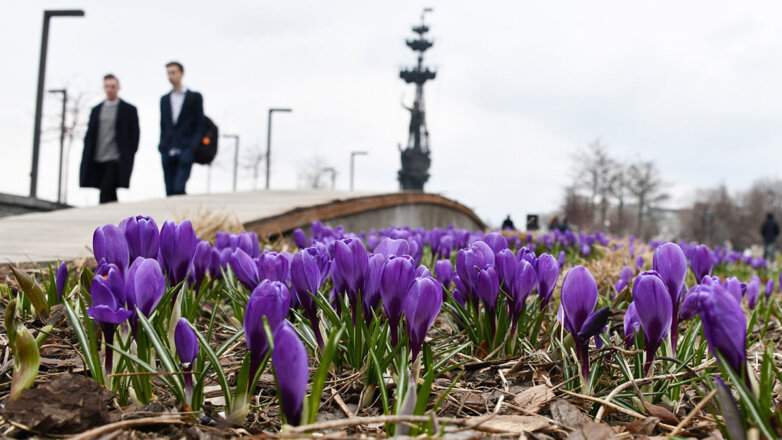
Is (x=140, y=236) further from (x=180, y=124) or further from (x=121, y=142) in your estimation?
(x=121, y=142)

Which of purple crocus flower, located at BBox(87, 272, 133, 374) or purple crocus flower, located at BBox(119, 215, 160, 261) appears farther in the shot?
purple crocus flower, located at BBox(119, 215, 160, 261)

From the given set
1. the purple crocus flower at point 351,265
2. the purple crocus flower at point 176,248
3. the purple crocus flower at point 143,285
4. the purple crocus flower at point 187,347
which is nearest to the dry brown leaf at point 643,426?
the purple crocus flower at point 351,265

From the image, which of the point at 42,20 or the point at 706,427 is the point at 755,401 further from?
the point at 42,20

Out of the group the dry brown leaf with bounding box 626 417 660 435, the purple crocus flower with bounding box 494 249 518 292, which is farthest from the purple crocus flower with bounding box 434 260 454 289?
the dry brown leaf with bounding box 626 417 660 435

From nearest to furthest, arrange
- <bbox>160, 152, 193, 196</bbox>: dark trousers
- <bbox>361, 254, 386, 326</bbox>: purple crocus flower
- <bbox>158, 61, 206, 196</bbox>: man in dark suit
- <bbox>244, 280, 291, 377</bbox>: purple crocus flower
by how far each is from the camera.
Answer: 1. <bbox>244, 280, 291, 377</bbox>: purple crocus flower
2. <bbox>361, 254, 386, 326</bbox>: purple crocus flower
3. <bbox>158, 61, 206, 196</bbox>: man in dark suit
4. <bbox>160, 152, 193, 196</bbox>: dark trousers

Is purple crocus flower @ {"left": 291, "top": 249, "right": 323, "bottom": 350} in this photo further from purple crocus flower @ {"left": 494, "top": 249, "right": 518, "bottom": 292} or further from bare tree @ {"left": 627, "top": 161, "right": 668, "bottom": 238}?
bare tree @ {"left": 627, "top": 161, "right": 668, "bottom": 238}

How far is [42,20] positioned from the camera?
11117 millimetres

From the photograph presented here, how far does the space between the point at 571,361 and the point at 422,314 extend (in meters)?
0.63

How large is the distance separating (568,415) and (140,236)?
47.9 inches

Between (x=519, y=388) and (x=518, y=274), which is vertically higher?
(x=518, y=274)

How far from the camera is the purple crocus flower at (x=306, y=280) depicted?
5.56 feet

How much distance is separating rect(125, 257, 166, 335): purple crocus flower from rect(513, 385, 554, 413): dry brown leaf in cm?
93

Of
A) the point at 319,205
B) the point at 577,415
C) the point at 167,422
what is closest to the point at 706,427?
the point at 577,415

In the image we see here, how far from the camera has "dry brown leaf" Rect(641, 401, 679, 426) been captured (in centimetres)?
145
